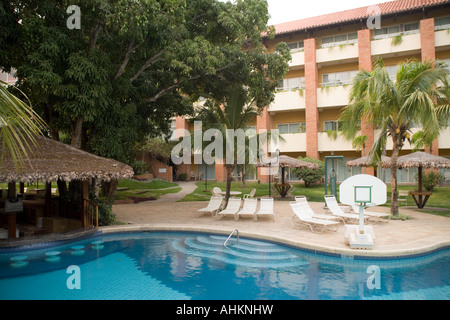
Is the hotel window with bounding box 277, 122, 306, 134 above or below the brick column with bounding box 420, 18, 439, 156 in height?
below

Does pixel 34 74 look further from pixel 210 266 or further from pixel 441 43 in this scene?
pixel 441 43

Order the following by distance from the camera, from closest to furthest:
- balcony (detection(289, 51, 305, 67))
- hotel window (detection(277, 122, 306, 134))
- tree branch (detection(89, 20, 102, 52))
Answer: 1. tree branch (detection(89, 20, 102, 52))
2. balcony (detection(289, 51, 305, 67))
3. hotel window (detection(277, 122, 306, 134))

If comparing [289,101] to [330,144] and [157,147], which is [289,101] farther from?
[157,147]

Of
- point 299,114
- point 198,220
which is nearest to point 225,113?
point 198,220

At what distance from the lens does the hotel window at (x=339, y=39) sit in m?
26.4

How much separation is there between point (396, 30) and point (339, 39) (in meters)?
4.22

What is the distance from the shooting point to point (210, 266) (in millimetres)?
7172

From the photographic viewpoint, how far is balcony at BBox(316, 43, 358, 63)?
82.3ft

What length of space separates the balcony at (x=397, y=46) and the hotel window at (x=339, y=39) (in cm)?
212

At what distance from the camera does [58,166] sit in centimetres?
848

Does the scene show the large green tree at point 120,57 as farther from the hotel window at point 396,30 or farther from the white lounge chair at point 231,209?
the hotel window at point 396,30

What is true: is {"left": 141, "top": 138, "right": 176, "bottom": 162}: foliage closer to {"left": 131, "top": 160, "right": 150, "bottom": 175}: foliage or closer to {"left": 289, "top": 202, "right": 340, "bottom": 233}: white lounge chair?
{"left": 131, "top": 160, "right": 150, "bottom": 175}: foliage

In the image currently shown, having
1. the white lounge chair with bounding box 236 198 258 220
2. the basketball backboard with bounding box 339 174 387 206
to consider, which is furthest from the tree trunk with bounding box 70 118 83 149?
the basketball backboard with bounding box 339 174 387 206
